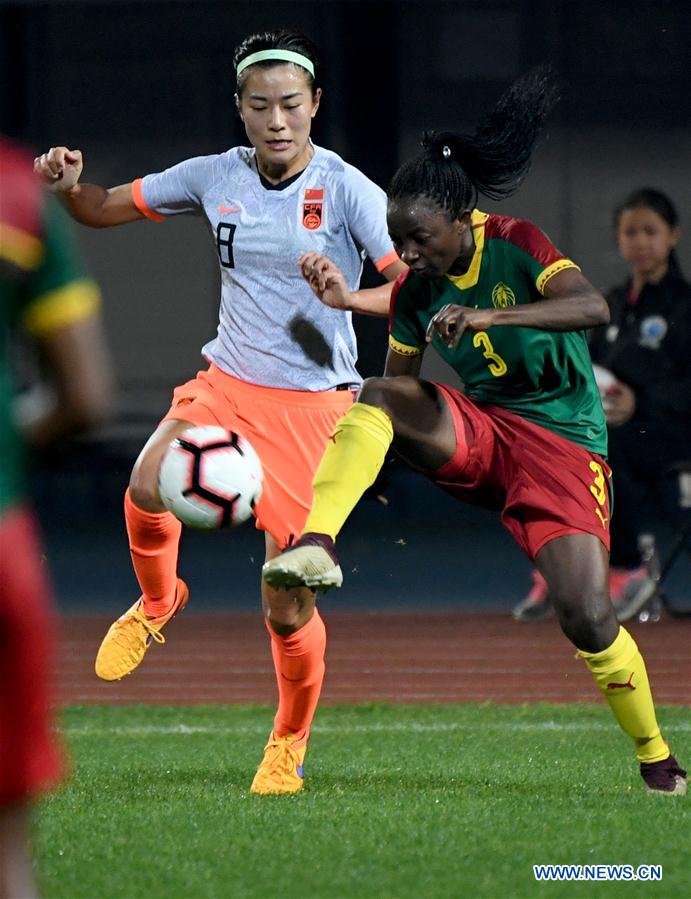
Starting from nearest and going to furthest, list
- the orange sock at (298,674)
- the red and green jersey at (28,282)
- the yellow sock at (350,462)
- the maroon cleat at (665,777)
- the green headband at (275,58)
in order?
the red and green jersey at (28,282) < the yellow sock at (350,462) < the maroon cleat at (665,777) < the orange sock at (298,674) < the green headband at (275,58)

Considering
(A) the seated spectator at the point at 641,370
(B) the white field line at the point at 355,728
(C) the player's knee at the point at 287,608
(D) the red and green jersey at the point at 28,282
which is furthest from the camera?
(A) the seated spectator at the point at 641,370

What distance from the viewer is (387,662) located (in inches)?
343

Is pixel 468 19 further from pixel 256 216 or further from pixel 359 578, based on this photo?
pixel 256 216

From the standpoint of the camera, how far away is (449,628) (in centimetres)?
985

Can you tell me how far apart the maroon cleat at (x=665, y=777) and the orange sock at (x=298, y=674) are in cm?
100

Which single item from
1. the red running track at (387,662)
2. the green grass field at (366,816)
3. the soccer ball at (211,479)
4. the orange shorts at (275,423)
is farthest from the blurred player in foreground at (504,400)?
the red running track at (387,662)

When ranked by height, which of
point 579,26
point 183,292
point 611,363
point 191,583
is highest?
point 579,26

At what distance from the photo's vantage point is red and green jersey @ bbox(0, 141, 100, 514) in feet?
8.15

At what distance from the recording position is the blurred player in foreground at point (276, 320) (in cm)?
530

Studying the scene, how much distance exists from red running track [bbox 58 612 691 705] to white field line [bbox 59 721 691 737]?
67cm

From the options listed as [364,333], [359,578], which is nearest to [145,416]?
[364,333]

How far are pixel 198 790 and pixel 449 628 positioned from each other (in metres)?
4.79

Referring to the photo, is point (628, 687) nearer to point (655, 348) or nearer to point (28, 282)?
point (28, 282)

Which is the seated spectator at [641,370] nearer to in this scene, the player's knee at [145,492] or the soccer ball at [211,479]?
the player's knee at [145,492]
